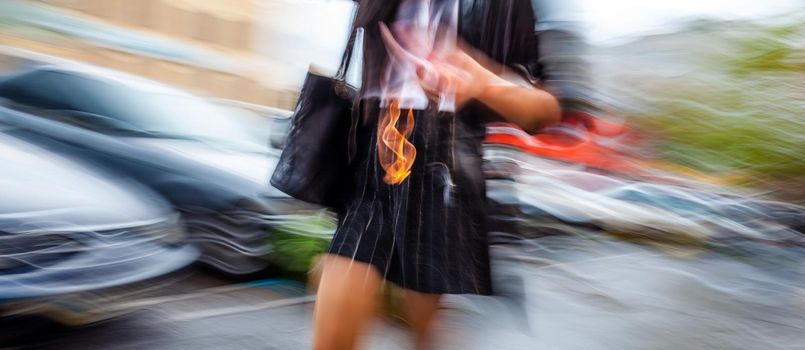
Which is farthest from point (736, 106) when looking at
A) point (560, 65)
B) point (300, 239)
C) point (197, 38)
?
point (560, 65)

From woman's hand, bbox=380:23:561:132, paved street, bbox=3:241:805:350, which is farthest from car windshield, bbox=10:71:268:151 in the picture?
woman's hand, bbox=380:23:561:132

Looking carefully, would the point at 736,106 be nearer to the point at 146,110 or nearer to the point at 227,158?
the point at 227,158

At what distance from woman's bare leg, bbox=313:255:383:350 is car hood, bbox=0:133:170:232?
1110 millimetres

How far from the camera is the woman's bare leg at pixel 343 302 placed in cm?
136

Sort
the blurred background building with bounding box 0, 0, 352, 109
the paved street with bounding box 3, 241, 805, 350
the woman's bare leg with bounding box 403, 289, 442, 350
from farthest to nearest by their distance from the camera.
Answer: the paved street with bounding box 3, 241, 805, 350 → the blurred background building with bounding box 0, 0, 352, 109 → the woman's bare leg with bounding box 403, 289, 442, 350

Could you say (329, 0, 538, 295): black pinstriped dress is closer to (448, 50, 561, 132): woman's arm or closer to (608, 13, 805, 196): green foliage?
(448, 50, 561, 132): woman's arm

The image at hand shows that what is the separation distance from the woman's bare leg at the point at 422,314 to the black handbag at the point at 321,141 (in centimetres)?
26

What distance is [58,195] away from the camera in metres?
2.20

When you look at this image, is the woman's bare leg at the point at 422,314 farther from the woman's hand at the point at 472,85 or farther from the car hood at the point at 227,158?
the car hood at the point at 227,158

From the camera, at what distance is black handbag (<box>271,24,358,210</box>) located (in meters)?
1.44

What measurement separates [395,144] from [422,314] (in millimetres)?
404

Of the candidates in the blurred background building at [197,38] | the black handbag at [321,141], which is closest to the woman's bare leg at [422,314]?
the black handbag at [321,141]

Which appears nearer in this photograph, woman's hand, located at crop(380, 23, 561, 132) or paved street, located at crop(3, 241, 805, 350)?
woman's hand, located at crop(380, 23, 561, 132)

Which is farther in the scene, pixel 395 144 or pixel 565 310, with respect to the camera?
pixel 565 310
